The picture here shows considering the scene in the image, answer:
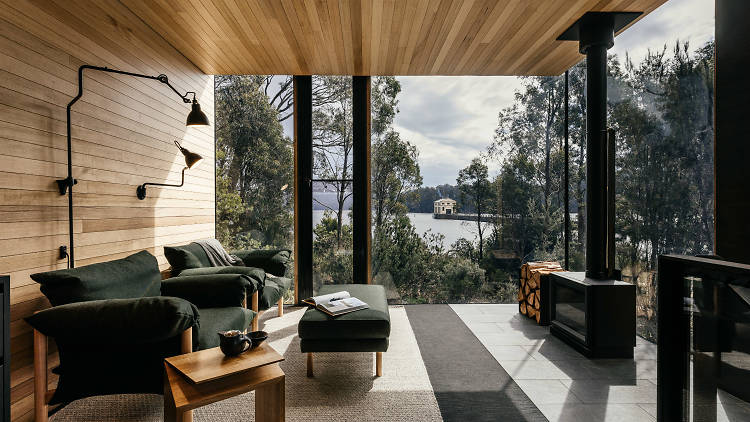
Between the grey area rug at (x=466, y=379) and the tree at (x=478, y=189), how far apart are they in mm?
1261

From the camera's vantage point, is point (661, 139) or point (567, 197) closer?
point (661, 139)

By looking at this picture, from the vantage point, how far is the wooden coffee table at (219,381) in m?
1.35

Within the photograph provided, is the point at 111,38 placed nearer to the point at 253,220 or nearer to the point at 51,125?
the point at 51,125

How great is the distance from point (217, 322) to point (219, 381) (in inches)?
24.2

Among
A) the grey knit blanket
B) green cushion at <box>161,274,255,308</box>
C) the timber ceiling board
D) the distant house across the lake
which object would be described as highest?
the timber ceiling board

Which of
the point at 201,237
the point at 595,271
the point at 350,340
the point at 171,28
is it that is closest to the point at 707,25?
the point at 595,271

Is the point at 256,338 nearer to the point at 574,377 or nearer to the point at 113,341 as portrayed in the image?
the point at 113,341

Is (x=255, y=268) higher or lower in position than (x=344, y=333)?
higher

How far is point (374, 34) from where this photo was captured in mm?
2914

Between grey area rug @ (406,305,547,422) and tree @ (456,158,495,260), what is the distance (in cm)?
126

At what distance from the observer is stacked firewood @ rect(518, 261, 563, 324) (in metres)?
3.23

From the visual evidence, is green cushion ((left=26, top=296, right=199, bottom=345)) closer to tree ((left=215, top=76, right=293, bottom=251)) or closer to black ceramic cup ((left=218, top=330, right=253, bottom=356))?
black ceramic cup ((left=218, top=330, right=253, bottom=356))

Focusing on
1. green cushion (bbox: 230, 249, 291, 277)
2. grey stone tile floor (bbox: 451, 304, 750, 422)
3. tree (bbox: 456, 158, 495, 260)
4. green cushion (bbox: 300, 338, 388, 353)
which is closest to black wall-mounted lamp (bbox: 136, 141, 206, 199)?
green cushion (bbox: 230, 249, 291, 277)

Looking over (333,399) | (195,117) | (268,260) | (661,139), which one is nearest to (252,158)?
(195,117)
